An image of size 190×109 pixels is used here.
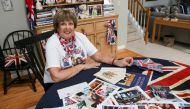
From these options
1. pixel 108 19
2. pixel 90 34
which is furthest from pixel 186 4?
pixel 90 34

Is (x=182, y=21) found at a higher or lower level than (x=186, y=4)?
lower

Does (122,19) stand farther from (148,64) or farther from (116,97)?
(116,97)

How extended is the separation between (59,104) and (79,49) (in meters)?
0.66

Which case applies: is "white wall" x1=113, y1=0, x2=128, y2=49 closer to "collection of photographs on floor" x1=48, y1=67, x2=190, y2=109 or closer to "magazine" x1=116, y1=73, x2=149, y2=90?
"magazine" x1=116, y1=73, x2=149, y2=90

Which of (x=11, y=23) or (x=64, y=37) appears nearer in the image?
(x=64, y=37)

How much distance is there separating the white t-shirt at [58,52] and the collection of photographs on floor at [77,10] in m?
1.01

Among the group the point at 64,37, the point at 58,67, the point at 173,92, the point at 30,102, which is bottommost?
the point at 30,102

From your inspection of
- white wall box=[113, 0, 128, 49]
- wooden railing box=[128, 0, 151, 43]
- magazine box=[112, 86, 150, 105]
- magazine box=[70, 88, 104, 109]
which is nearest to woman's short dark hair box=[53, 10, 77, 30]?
magazine box=[70, 88, 104, 109]

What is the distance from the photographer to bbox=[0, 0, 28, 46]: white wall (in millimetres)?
2703

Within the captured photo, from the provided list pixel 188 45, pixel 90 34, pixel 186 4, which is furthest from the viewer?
pixel 186 4

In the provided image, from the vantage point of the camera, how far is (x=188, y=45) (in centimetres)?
440

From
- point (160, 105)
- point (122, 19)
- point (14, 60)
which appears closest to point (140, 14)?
point (122, 19)

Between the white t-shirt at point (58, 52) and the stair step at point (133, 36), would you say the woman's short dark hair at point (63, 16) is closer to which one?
the white t-shirt at point (58, 52)

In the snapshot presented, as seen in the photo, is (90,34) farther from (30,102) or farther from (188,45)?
(188,45)
